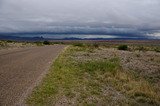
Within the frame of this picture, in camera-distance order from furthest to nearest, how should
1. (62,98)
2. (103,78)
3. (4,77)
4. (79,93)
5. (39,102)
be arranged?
(103,78), (4,77), (79,93), (62,98), (39,102)

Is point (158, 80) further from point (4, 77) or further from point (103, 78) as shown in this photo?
point (4, 77)

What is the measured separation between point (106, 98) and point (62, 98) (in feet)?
6.34

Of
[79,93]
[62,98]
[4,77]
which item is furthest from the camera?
[4,77]

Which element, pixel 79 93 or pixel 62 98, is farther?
pixel 79 93

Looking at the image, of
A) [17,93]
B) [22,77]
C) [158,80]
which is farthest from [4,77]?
[158,80]

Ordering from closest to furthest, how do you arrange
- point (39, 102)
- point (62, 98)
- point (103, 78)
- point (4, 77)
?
point (39, 102) < point (62, 98) < point (4, 77) < point (103, 78)

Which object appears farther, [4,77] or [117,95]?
[4,77]

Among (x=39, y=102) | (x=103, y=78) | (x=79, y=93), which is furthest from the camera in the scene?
(x=103, y=78)

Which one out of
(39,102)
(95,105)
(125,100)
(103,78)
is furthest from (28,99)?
(103,78)

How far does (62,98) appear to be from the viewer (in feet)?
42.4

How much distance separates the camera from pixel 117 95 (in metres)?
14.4

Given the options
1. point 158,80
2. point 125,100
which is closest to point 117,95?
point 125,100

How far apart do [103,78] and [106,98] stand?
5.80 metres

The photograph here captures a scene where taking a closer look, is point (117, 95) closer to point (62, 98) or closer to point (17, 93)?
point (62, 98)
